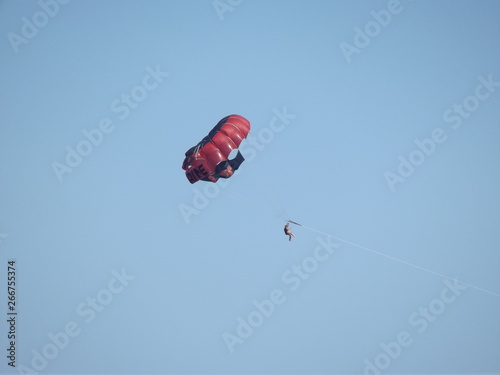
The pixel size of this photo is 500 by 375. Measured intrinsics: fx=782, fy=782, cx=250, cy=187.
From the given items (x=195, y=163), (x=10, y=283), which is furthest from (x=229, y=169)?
(x=10, y=283)

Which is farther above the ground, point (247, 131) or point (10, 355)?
point (247, 131)

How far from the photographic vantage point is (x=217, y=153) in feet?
127

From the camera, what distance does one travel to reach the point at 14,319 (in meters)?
37.2

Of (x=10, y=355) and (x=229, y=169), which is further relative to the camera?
(x=229, y=169)

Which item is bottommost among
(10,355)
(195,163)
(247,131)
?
(10,355)

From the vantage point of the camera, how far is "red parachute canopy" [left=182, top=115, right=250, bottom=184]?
1526 inches

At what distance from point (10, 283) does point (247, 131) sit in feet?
45.1

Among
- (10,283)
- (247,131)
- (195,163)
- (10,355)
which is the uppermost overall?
(247,131)

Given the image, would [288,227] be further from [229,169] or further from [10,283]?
[10,283]

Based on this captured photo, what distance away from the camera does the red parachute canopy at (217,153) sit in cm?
3875

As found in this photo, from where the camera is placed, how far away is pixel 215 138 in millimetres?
38906

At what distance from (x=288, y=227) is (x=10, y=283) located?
13.6 meters

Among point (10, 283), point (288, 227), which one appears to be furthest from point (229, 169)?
point (10, 283)

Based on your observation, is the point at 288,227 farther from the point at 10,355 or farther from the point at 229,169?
the point at 10,355
